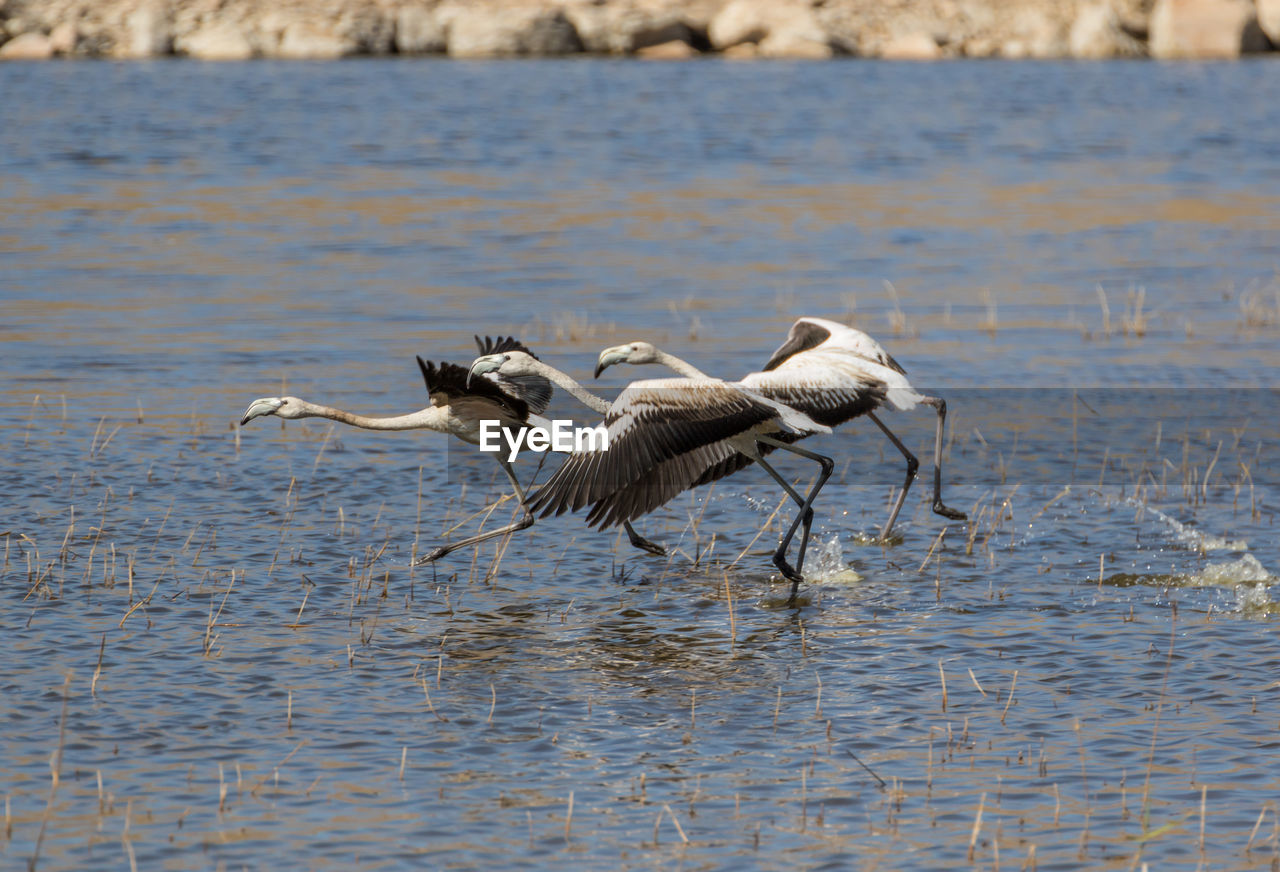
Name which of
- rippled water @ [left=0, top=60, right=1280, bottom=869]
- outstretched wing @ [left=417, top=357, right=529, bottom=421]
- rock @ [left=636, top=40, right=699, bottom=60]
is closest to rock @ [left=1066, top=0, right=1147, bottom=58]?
rock @ [left=636, top=40, right=699, bottom=60]

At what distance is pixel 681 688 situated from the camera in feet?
25.1

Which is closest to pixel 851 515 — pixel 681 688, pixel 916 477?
pixel 916 477

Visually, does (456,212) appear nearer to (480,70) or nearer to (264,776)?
(264,776)

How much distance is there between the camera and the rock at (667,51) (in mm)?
65250

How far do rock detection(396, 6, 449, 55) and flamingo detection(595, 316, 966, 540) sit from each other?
57.3 m

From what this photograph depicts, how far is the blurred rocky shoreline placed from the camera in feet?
210

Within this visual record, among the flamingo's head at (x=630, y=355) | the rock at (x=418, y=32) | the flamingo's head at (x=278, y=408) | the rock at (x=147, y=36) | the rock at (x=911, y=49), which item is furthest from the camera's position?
the rock at (x=911, y=49)

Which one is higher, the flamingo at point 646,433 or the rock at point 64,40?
the rock at point 64,40

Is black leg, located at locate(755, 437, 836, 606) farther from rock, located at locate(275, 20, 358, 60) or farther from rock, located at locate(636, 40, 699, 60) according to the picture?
rock, located at locate(275, 20, 358, 60)

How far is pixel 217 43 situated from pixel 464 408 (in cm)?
5721

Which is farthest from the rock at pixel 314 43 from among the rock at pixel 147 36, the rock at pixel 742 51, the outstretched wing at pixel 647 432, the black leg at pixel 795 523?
the outstretched wing at pixel 647 432

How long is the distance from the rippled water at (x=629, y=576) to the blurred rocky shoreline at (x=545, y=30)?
41229mm

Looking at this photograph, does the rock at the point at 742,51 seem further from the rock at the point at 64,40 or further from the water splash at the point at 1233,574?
the water splash at the point at 1233,574

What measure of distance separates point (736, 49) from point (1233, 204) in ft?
136
